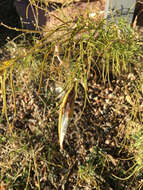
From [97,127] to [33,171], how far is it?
50 cm

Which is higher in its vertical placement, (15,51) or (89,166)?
(15,51)

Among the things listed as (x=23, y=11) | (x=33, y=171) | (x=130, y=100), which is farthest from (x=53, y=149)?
(x=23, y=11)

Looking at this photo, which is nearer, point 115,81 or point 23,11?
point 115,81

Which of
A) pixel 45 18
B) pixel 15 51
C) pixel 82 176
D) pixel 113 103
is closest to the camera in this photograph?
pixel 82 176

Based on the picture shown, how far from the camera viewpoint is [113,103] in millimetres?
1506

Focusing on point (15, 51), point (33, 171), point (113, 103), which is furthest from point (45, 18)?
point (33, 171)

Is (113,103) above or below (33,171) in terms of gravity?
above

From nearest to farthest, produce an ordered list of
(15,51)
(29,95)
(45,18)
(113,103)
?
1. (113,103)
2. (29,95)
3. (15,51)
4. (45,18)

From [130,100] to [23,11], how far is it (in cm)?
132

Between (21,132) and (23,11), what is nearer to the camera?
(21,132)

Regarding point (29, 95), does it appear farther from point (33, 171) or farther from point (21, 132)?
point (33, 171)

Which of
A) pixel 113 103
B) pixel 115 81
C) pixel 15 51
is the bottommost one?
pixel 113 103

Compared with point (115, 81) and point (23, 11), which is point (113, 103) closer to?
point (115, 81)

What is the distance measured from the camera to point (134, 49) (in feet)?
4.53
